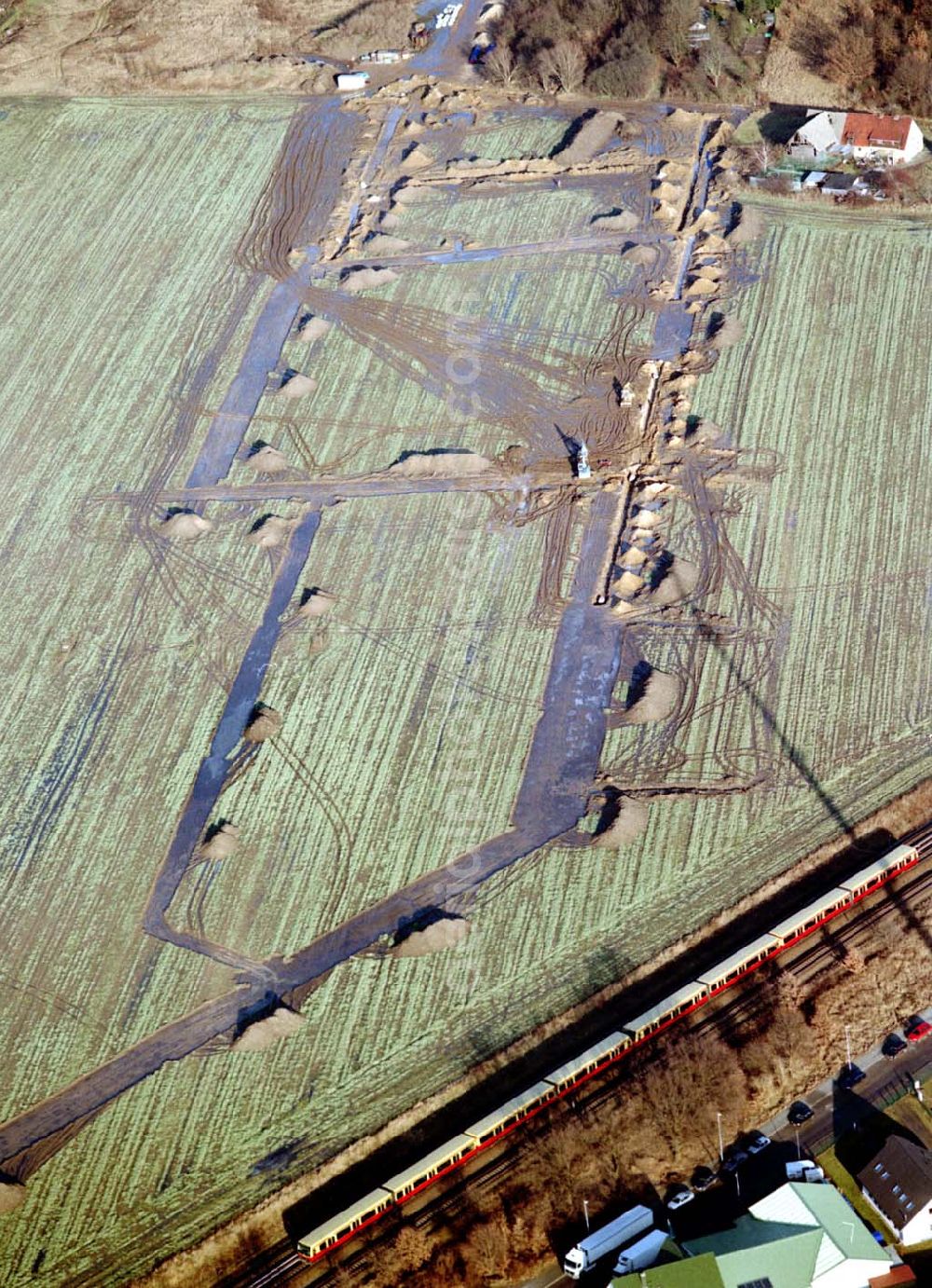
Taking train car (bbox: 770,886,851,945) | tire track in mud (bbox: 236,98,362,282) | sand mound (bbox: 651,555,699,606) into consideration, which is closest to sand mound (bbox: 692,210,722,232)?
tire track in mud (bbox: 236,98,362,282)

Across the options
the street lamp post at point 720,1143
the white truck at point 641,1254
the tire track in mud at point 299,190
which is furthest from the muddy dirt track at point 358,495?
the white truck at point 641,1254

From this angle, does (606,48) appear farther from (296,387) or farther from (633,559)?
(633,559)

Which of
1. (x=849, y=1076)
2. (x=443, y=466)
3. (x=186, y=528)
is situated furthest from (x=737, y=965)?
(x=186, y=528)

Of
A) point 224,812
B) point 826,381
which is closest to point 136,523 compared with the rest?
point 224,812

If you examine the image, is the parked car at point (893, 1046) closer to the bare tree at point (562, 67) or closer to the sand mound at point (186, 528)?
the sand mound at point (186, 528)

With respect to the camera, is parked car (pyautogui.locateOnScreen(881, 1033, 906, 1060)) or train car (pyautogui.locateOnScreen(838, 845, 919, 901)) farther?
Result: train car (pyautogui.locateOnScreen(838, 845, 919, 901))

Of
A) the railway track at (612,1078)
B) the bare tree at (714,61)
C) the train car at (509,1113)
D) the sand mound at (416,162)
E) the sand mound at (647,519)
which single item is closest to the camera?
the railway track at (612,1078)

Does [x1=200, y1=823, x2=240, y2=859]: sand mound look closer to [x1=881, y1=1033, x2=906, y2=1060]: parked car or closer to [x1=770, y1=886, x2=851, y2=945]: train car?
[x1=770, y1=886, x2=851, y2=945]: train car
